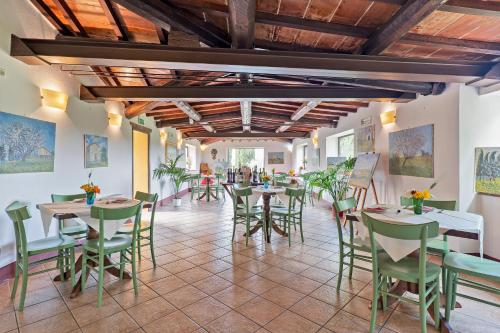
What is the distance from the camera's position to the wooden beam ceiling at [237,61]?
2.33 metres

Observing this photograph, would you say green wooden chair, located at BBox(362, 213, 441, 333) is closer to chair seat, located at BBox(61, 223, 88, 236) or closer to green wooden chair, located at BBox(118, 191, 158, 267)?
green wooden chair, located at BBox(118, 191, 158, 267)

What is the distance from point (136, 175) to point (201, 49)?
463 cm

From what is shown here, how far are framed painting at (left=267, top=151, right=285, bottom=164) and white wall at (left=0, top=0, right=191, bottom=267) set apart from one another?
8.09 m

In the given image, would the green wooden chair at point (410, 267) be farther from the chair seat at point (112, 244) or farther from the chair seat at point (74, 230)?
the chair seat at point (74, 230)

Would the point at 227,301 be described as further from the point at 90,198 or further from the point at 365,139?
the point at 365,139

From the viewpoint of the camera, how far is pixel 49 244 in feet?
7.47

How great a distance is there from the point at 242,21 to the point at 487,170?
10.4 ft

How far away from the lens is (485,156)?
9.77 feet

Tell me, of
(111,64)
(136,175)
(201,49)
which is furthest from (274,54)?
(136,175)

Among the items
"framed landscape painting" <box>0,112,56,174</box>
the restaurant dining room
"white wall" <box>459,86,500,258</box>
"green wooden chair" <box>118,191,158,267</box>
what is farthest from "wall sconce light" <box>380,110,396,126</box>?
"framed landscape painting" <box>0,112,56,174</box>

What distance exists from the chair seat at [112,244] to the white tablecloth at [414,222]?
6.94 ft

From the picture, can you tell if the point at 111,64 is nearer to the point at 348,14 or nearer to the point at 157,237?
the point at 348,14

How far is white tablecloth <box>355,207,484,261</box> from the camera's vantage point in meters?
1.76

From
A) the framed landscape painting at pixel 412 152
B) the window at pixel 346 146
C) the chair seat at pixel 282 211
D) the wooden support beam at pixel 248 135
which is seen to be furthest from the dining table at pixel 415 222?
the wooden support beam at pixel 248 135
